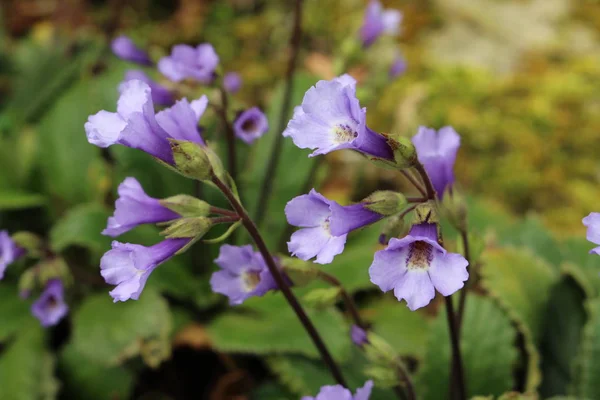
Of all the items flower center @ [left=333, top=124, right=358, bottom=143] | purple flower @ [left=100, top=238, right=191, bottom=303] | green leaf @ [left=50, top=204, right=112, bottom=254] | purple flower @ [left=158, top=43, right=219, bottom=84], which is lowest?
green leaf @ [left=50, top=204, right=112, bottom=254]

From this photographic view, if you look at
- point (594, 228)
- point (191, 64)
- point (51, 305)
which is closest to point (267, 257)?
point (594, 228)

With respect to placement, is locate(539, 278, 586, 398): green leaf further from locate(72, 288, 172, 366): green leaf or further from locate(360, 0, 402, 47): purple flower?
locate(72, 288, 172, 366): green leaf

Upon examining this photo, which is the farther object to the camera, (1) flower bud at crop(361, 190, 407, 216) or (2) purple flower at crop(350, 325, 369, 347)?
(2) purple flower at crop(350, 325, 369, 347)

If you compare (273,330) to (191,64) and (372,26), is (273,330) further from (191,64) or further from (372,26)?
(372,26)

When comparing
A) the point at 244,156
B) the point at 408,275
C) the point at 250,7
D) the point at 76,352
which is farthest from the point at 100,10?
the point at 408,275

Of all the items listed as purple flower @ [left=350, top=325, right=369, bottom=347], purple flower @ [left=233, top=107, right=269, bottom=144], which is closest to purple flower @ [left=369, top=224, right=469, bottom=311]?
purple flower @ [left=350, top=325, right=369, bottom=347]
